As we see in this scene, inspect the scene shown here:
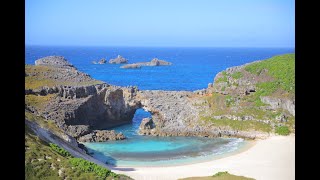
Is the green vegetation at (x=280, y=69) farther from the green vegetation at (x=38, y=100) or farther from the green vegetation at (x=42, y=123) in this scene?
the green vegetation at (x=42, y=123)

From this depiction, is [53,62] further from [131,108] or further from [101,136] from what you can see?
[101,136]

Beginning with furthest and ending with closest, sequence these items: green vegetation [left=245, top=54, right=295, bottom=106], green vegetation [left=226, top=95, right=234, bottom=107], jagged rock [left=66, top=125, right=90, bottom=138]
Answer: green vegetation [left=245, top=54, right=295, bottom=106]
green vegetation [left=226, top=95, right=234, bottom=107]
jagged rock [left=66, top=125, right=90, bottom=138]

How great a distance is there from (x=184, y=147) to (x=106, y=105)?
10839mm

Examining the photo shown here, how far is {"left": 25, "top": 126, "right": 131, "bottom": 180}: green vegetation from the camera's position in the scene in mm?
18766

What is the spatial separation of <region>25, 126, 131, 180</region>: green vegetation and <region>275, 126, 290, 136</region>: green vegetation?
56.1ft

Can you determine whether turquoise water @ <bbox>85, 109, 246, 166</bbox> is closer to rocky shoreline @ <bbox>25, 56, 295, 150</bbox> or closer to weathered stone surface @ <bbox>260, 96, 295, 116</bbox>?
rocky shoreline @ <bbox>25, 56, 295, 150</bbox>

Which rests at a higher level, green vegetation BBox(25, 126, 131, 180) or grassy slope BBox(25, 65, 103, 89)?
grassy slope BBox(25, 65, 103, 89)

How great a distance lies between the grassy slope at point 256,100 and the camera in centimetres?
3638

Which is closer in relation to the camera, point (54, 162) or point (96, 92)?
point (54, 162)

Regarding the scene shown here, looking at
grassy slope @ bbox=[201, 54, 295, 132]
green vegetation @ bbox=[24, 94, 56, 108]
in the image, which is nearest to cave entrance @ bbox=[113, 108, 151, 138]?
grassy slope @ bbox=[201, 54, 295, 132]
